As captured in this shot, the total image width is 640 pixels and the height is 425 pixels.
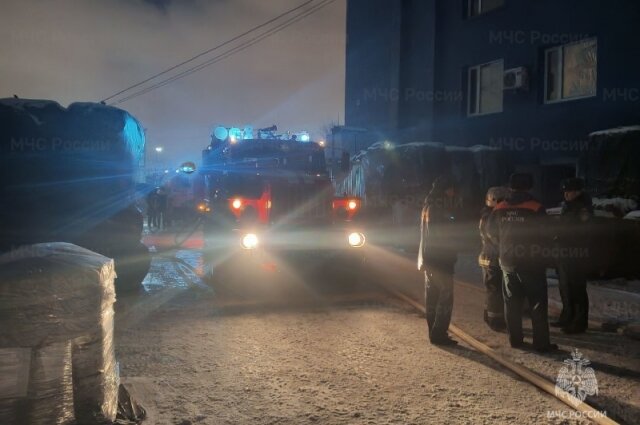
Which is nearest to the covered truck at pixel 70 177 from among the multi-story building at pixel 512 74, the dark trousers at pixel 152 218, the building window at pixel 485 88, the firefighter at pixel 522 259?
the firefighter at pixel 522 259

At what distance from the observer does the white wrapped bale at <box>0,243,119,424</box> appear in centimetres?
273

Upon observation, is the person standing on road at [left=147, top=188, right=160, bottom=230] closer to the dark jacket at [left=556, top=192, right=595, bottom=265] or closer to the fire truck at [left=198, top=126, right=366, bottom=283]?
the fire truck at [left=198, top=126, right=366, bottom=283]

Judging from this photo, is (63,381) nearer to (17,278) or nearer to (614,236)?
(17,278)

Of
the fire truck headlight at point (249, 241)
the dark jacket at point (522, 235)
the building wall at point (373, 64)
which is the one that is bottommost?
the fire truck headlight at point (249, 241)

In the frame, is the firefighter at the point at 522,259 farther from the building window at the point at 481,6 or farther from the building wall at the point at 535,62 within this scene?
A: the building window at the point at 481,6

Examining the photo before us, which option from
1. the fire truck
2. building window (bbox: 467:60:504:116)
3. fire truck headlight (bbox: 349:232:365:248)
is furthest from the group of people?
building window (bbox: 467:60:504:116)

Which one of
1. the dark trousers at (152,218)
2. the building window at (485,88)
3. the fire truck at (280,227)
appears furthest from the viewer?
the dark trousers at (152,218)

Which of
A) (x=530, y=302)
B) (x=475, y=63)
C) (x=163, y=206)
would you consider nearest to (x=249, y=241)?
(x=530, y=302)

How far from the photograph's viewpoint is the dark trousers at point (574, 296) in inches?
235

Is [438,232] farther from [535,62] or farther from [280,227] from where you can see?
[535,62]

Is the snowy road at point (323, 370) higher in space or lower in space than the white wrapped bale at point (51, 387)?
lower

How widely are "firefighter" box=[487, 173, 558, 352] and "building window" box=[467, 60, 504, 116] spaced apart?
11461mm

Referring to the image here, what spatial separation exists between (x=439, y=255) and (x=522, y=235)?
84 centimetres

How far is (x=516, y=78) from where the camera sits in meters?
14.7
